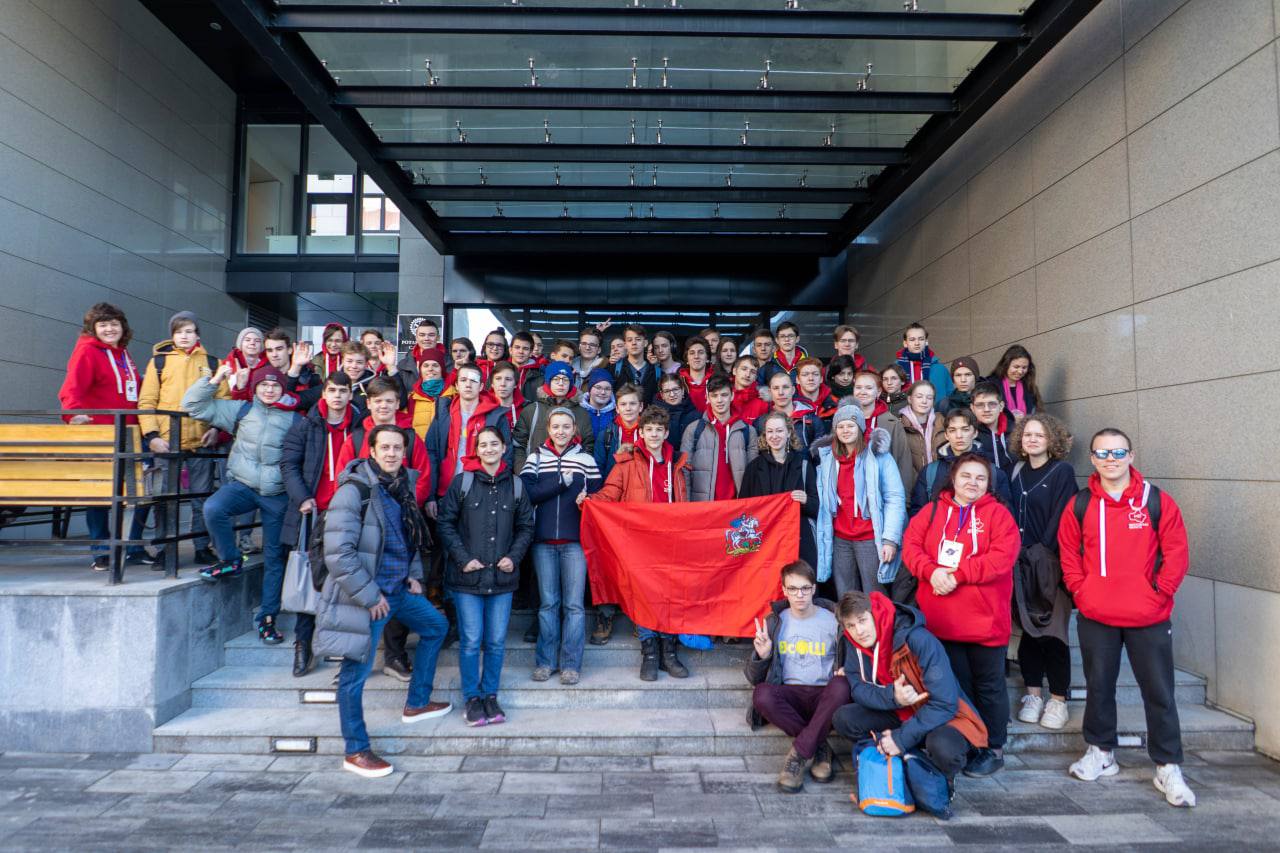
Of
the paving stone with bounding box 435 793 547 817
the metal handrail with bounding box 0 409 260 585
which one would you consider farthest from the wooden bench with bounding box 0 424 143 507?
the paving stone with bounding box 435 793 547 817

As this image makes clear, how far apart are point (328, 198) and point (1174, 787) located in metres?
16.0

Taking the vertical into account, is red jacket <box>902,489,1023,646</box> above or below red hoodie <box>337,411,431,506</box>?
below

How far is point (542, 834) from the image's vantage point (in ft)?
12.7

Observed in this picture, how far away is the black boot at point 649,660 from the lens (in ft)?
18.0

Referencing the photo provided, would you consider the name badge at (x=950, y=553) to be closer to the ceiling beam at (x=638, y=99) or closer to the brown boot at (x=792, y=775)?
the brown boot at (x=792, y=775)

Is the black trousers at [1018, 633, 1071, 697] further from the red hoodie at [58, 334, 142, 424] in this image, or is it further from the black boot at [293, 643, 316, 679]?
the red hoodie at [58, 334, 142, 424]

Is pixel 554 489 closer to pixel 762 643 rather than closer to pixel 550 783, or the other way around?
pixel 762 643

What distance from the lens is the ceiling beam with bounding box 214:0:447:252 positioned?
21.1 feet

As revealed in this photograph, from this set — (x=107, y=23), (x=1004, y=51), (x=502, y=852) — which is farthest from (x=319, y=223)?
(x=502, y=852)

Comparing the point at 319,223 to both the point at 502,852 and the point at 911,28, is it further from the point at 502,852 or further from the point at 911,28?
the point at 502,852

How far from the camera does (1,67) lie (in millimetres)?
8820

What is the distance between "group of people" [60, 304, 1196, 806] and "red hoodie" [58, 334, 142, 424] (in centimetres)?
2

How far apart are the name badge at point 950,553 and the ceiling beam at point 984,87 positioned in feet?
15.4

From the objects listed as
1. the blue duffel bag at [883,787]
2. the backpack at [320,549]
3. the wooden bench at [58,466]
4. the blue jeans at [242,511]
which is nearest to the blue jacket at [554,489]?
the backpack at [320,549]
